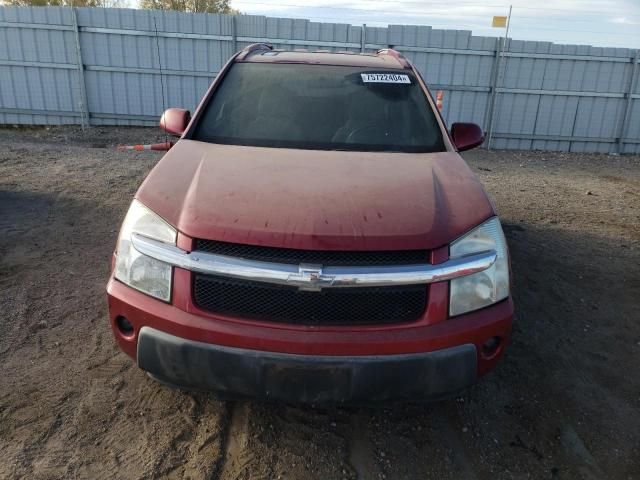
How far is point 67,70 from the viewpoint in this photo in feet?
37.0

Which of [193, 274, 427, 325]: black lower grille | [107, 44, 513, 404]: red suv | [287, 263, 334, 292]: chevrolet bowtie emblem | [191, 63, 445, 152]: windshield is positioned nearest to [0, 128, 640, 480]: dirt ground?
[107, 44, 513, 404]: red suv

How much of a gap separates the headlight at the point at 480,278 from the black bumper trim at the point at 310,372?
20cm

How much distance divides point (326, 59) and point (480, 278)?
237 centimetres

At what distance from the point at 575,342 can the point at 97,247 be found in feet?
13.3

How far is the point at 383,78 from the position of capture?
3768 millimetres

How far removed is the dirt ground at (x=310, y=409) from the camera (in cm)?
241

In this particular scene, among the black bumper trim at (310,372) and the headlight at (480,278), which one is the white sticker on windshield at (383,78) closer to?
the headlight at (480,278)

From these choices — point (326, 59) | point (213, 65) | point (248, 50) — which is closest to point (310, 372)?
point (326, 59)

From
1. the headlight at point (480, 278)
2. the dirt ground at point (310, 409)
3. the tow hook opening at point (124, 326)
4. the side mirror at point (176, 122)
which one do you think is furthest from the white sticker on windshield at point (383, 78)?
the tow hook opening at point (124, 326)

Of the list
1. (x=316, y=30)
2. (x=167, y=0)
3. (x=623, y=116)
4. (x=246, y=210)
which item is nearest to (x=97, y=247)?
(x=246, y=210)

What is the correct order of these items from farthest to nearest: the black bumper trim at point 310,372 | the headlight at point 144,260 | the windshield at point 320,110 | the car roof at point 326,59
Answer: the car roof at point 326,59 → the windshield at point 320,110 → the headlight at point 144,260 → the black bumper trim at point 310,372

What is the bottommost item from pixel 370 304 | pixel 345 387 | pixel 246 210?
pixel 345 387

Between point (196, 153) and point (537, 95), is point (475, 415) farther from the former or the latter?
point (537, 95)

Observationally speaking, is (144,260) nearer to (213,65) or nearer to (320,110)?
(320,110)
